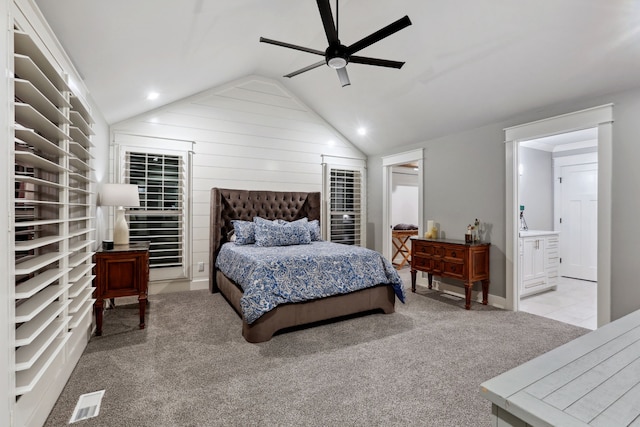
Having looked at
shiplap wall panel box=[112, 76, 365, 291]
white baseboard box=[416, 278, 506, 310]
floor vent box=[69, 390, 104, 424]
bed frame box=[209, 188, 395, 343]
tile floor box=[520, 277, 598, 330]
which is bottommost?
tile floor box=[520, 277, 598, 330]

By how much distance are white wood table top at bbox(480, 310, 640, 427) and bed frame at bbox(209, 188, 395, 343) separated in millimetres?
2189

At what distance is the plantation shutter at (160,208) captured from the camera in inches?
174

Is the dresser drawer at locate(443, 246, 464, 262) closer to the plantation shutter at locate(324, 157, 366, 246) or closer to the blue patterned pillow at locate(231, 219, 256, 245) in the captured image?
the plantation shutter at locate(324, 157, 366, 246)

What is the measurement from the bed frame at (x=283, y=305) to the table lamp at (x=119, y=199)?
1263 mm

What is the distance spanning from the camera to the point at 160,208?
4562 mm

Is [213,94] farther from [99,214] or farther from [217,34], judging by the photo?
[99,214]

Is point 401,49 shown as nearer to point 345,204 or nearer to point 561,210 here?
point 345,204

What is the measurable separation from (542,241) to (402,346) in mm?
3432

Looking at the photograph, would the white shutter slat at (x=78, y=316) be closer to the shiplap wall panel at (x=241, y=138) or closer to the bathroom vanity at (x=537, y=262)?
the shiplap wall panel at (x=241, y=138)

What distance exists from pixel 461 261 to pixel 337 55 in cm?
284

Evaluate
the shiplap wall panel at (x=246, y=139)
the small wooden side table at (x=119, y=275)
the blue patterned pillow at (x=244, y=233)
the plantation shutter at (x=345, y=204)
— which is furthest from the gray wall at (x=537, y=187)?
the small wooden side table at (x=119, y=275)

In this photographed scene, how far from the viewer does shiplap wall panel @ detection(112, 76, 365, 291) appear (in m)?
4.75

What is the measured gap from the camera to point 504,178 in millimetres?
3932

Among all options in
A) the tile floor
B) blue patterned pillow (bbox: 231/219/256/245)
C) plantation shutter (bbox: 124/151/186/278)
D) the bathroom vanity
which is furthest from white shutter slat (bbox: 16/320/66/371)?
the bathroom vanity
